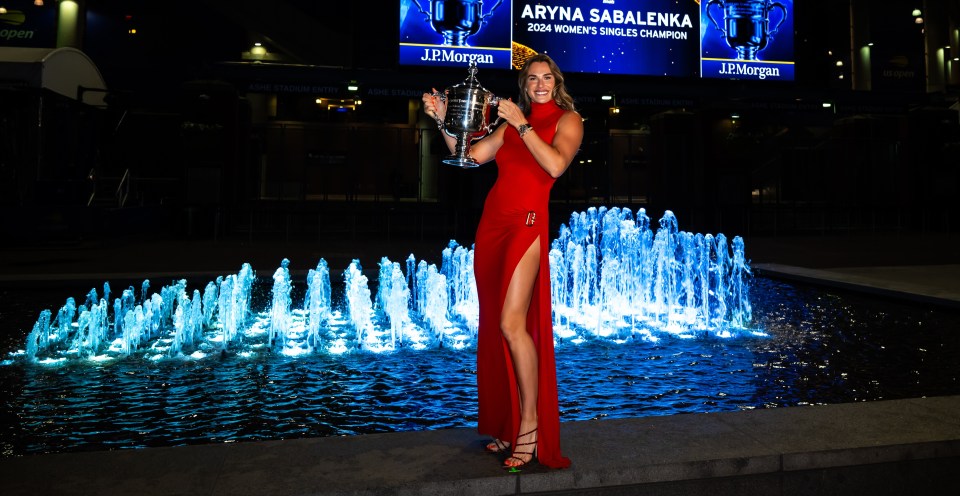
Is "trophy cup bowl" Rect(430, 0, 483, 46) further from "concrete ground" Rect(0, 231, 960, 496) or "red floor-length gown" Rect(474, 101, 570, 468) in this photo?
"concrete ground" Rect(0, 231, 960, 496)

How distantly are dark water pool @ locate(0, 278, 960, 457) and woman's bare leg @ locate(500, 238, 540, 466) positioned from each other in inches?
41.8

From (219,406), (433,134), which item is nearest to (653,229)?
(433,134)

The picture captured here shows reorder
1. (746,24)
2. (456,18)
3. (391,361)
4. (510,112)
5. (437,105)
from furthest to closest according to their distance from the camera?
1. (746,24)
2. (456,18)
3. (391,361)
4. (437,105)
5. (510,112)

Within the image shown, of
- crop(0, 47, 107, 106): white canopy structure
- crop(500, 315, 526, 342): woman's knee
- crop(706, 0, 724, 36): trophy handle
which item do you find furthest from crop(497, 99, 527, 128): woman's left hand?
crop(706, 0, 724, 36): trophy handle

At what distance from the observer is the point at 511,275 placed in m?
3.27

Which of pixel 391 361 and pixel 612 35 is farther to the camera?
pixel 612 35

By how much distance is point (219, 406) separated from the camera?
15.2ft

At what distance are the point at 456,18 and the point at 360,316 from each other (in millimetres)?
13541

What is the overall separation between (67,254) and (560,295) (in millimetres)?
10924

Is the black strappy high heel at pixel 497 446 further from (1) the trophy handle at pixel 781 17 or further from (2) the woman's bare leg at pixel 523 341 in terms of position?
(1) the trophy handle at pixel 781 17

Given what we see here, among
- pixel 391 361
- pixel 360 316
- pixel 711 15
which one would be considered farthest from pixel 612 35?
pixel 391 361

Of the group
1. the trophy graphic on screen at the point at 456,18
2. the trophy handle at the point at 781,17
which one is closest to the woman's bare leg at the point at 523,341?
the trophy graphic on screen at the point at 456,18

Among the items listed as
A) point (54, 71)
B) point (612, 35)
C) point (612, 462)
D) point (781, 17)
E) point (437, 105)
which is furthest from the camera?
point (781, 17)

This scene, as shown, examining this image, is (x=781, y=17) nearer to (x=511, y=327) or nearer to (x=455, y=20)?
(x=455, y=20)
